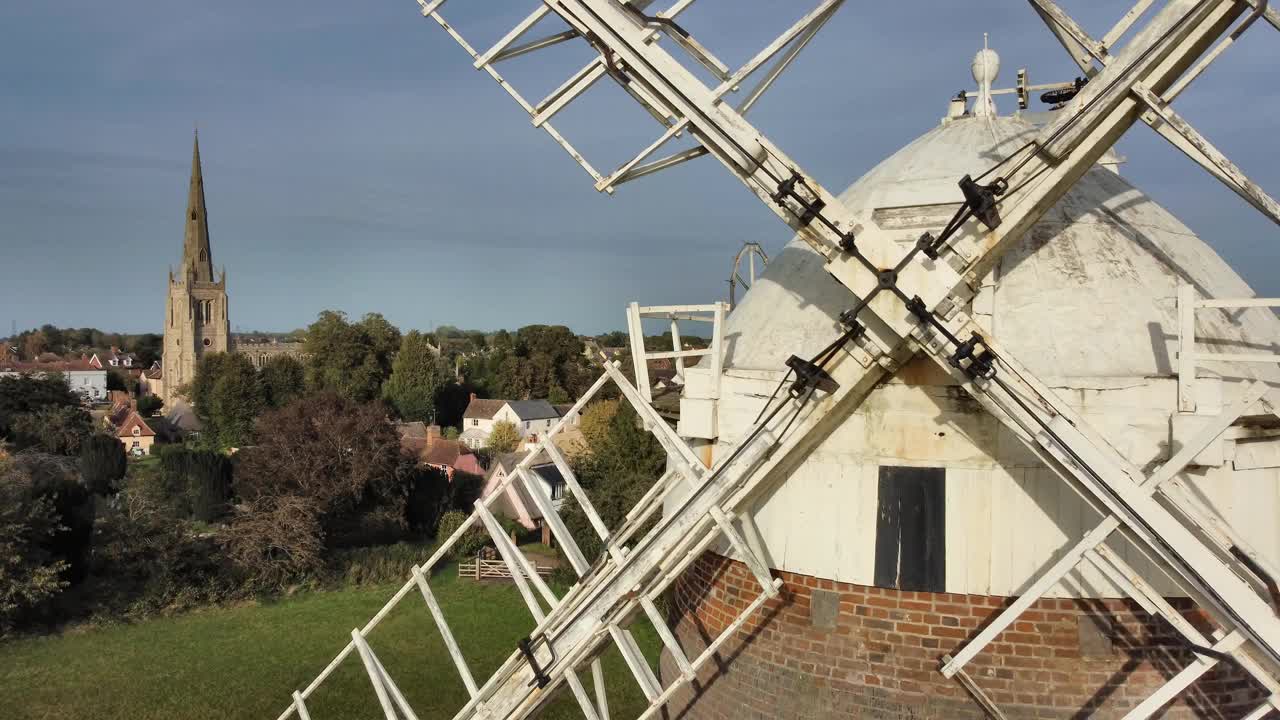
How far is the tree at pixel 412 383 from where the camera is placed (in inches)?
3489

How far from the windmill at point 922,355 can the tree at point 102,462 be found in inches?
2088

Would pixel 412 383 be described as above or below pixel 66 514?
above

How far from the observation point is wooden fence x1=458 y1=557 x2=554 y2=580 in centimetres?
3862

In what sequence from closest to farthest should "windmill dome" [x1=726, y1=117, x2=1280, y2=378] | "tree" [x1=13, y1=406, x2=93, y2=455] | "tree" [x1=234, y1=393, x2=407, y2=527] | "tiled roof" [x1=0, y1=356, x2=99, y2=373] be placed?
"windmill dome" [x1=726, y1=117, x2=1280, y2=378] → "tree" [x1=234, y1=393, x2=407, y2=527] → "tree" [x1=13, y1=406, x2=93, y2=455] → "tiled roof" [x1=0, y1=356, x2=99, y2=373]

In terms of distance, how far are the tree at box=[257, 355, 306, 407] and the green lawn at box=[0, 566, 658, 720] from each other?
52.7 meters

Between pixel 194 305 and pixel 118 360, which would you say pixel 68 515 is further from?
pixel 118 360

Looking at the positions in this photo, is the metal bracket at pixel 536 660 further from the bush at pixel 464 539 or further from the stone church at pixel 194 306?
the stone church at pixel 194 306

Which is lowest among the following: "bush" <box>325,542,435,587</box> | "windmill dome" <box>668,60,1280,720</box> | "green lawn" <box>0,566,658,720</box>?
"green lawn" <box>0,566,658,720</box>

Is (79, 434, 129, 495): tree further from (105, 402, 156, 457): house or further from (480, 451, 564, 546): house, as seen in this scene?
(105, 402, 156, 457): house

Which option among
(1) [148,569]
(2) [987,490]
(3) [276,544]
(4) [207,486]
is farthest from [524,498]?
(2) [987,490]

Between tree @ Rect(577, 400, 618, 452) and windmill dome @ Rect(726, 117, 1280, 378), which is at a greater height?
windmill dome @ Rect(726, 117, 1280, 378)

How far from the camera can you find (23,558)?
1241 inches

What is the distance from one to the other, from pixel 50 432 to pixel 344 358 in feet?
97.9

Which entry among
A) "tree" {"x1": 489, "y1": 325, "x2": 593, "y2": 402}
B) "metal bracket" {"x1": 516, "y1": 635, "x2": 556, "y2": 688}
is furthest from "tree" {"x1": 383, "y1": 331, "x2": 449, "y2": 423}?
"metal bracket" {"x1": 516, "y1": 635, "x2": 556, "y2": 688}
